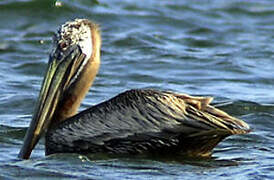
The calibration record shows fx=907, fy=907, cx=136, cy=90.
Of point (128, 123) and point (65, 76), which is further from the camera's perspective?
point (65, 76)

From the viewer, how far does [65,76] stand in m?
8.40

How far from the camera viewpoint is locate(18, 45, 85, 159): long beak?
8.14 metres

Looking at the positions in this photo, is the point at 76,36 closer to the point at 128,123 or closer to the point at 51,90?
the point at 51,90

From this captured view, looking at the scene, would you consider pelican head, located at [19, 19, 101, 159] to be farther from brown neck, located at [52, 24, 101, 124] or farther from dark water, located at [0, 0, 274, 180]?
dark water, located at [0, 0, 274, 180]

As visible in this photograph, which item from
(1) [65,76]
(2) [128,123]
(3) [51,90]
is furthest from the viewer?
(1) [65,76]

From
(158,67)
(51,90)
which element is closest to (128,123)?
(51,90)

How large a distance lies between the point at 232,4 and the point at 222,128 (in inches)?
458

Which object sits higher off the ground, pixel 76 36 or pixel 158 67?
pixel 76 36

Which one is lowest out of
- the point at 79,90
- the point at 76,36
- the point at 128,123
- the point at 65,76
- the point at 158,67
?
the point at 158,67

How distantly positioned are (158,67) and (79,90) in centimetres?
486

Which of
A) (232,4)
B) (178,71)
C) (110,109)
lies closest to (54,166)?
(110,109)

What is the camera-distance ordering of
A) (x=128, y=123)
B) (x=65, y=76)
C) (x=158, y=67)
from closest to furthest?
(x=128, y=123) < (x=65, y=76) < (x=158, y=67)

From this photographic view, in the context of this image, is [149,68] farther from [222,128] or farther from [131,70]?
[222,128]

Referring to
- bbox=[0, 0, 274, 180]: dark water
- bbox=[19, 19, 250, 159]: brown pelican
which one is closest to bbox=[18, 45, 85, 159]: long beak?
bbox=[19, 19, 250, 159]: brown pelican
